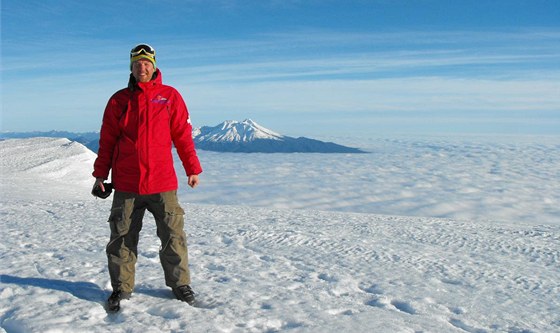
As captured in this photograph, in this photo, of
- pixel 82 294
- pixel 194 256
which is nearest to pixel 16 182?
pixel 194 256

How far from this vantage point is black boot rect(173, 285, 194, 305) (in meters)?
3.74

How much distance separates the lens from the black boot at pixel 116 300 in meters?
3.49

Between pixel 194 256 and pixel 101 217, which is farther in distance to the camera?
pixel 101 217

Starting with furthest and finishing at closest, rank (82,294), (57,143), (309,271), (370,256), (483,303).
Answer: (57,143), (370,256), (309,271), (483,303), (82,294)

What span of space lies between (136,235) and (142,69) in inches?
52.8

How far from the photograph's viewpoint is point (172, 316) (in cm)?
344

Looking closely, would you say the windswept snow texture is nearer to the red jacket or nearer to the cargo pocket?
the cargo pocket

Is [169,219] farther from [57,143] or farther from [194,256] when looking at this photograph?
[57,143]

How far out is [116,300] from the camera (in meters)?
3.56

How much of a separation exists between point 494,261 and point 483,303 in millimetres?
2205

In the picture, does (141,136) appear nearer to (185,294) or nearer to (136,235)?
(136,235)

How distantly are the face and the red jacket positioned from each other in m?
0.05

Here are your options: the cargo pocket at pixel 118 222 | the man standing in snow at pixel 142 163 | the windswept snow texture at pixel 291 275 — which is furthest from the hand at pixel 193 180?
the windswept snow texture at pixel 291 275

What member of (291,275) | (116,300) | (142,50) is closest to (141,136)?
(142,50)
